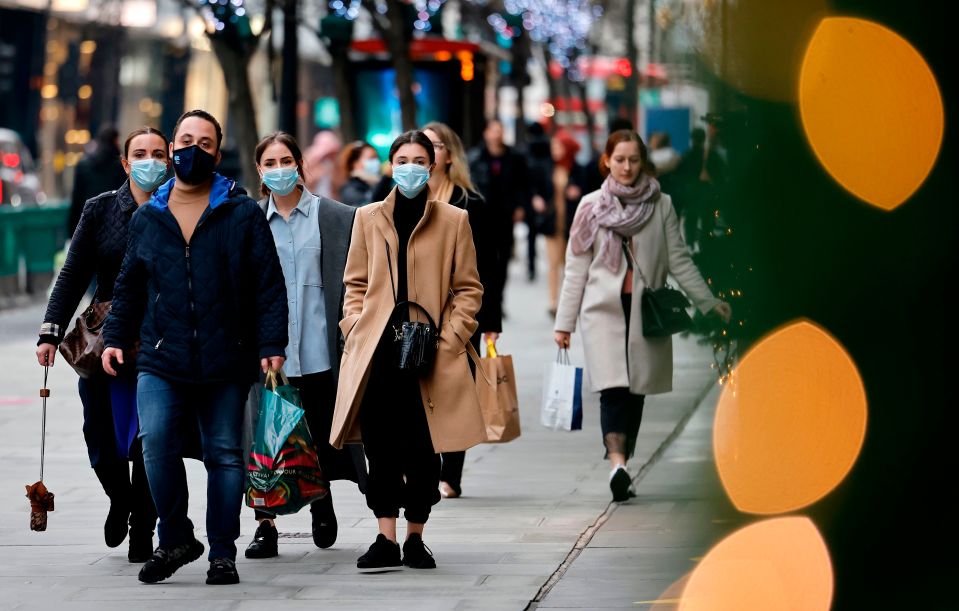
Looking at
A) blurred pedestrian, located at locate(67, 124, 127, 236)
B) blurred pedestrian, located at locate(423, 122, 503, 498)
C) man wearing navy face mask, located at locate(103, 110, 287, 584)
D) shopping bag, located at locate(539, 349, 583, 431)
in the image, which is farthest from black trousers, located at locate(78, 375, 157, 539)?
blurred pedestrian, located at locate(67, 124, 127, 236)

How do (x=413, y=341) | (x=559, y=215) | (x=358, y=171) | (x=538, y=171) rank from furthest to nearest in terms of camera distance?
(x=559, y=215)
(x=538, y=171)
(x=358, y=171)
(x=413, y=341)

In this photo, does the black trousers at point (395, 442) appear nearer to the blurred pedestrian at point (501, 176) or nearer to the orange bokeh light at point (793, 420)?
the orange bokeh light at point (793, 420)

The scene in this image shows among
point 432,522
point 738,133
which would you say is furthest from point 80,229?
point 738,133

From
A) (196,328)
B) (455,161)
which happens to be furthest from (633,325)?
(196,328)

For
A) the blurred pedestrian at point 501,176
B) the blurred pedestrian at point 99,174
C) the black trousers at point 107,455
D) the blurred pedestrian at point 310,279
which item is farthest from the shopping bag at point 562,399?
the blurred pedestrian at point 99,174

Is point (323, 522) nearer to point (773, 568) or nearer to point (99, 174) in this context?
point (773, 568)

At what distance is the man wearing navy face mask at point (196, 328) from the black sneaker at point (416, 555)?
65 centimetres

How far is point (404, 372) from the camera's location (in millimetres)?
6422

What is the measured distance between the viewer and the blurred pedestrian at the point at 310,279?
689 cm

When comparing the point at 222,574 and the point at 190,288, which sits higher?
the point at 190,288

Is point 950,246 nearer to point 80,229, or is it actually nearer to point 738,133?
point 738,133

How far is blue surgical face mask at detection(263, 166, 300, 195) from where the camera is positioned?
6859 millimetres

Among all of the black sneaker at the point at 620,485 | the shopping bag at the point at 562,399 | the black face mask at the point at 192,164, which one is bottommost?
the black sneaker at the point at 620,485

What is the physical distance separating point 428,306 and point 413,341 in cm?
21
